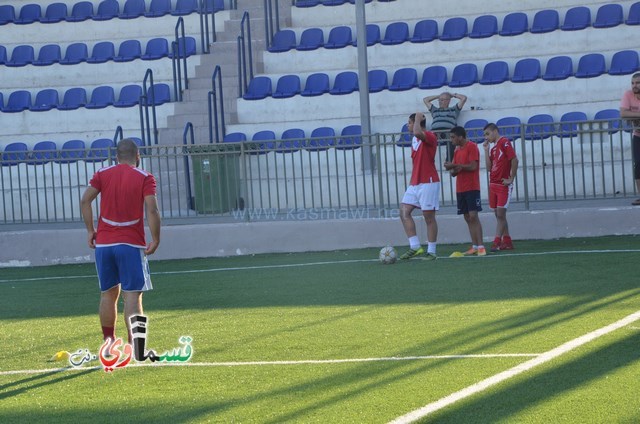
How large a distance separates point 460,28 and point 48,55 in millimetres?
9440

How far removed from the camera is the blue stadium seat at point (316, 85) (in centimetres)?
2275

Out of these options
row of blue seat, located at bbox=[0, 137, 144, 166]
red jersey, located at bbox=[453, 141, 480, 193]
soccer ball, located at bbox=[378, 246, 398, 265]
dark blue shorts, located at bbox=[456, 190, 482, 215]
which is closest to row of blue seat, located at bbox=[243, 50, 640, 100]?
row of blue seat, located at bbox=[0, 137, 144, 166]

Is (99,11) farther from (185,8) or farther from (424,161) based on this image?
(424,161)

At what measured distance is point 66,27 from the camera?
2689cm

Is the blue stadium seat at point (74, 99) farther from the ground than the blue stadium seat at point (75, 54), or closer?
closer

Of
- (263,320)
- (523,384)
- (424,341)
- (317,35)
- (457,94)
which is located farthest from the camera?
(317,35)

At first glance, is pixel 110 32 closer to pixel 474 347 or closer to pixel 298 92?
pixel 298 92

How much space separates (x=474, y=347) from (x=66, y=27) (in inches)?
820

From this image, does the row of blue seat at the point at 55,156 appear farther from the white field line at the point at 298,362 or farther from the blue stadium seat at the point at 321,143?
the white field line at the point at 298,362

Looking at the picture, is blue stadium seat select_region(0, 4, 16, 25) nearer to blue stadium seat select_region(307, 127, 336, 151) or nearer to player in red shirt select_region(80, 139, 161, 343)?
blue stadium seat select_region(307, 127, 336, 151)

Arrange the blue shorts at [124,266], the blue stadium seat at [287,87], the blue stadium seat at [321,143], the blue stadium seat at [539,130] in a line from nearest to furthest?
the blue shorts at [124,266], the blue stadium seat at [539,130], the blue stadium seat at [321,143], the blue stadium seat at [287,87]

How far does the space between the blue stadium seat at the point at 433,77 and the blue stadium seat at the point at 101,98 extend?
21.7 ft

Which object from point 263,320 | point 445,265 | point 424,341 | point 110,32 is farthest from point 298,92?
point 424,341

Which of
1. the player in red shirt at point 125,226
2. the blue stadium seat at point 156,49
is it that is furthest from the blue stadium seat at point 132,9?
the player in red shirt at point 125,226
